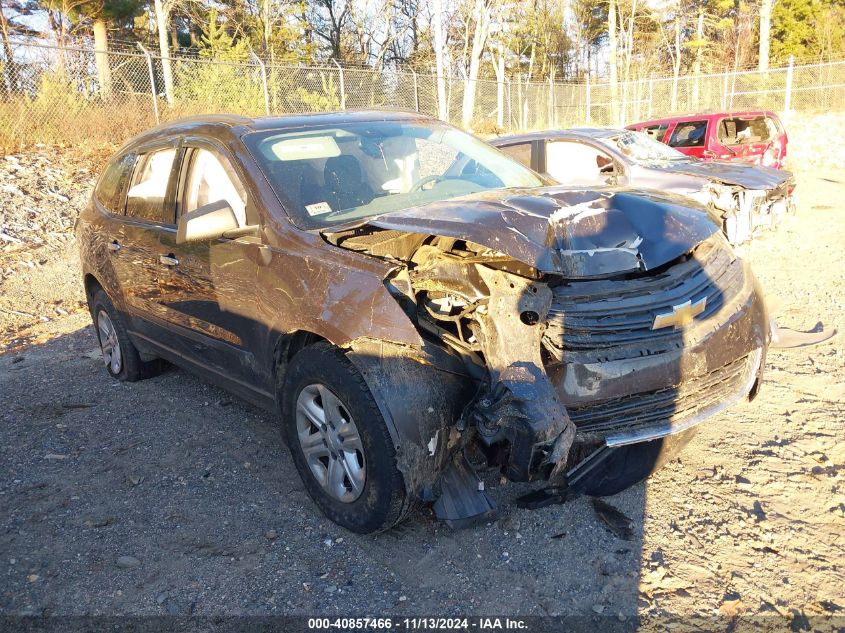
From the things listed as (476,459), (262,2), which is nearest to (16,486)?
(476,459)

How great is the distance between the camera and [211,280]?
3.71 m

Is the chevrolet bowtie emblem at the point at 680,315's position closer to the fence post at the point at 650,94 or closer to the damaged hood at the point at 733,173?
the damaged hood at the point at 733,173

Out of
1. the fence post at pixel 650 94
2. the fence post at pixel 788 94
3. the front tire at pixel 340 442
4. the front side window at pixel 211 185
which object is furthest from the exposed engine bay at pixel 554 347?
the fence post at pixel 650 94

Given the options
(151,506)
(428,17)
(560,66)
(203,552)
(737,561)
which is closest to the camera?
(737,561)

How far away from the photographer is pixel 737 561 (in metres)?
2.72

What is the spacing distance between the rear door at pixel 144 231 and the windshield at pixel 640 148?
632 centimetres

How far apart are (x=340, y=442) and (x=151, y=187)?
8.09 ft

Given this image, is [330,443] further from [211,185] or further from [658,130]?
[658,130]

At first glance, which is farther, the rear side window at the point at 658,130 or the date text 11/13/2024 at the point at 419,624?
the rear side window at the point at 658,130

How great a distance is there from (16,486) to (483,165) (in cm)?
337

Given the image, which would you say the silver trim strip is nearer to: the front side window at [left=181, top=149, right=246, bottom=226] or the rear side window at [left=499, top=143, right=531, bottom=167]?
the front side window at [left=181, top=149, right=246, bottom=226]

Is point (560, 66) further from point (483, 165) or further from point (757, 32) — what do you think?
point (483, 165)

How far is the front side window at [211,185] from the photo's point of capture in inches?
141

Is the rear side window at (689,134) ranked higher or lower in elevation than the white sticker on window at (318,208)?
A: higher
